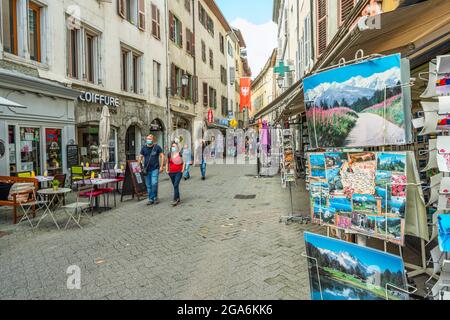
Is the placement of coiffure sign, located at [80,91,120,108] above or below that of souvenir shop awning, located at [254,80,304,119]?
above

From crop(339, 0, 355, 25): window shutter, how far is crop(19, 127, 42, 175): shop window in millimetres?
8966

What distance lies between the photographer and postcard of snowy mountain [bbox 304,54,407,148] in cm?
268

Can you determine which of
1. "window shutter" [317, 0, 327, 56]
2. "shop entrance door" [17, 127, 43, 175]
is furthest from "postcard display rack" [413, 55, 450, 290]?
"shop entrance door" [17, 127, 43, 175]

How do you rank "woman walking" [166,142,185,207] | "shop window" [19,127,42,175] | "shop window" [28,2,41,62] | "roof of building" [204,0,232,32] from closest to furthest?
1. "woman walking" [166,142,185,207]
2. "shop window" [19,127,42,175]
3. "shop window" [28,2,41,62]
4. "roof of building" [204,0,232,32]

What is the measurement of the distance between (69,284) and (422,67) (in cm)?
535

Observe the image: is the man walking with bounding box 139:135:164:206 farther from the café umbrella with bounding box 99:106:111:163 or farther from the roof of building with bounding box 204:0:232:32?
the roof of building with bounding box 204:0:232:32

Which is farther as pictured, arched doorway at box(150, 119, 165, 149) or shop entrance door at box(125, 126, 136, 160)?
arched doorway at box(150, 119, 165, 149)

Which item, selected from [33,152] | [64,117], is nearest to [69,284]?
[33,152]

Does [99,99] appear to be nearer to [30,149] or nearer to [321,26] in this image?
[30,149]

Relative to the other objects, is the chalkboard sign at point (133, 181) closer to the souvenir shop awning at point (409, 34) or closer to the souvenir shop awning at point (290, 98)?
the souvenir shop awning at point (290, 98)

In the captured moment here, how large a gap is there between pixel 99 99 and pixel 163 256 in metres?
9.26

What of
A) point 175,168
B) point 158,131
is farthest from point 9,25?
point 158,131

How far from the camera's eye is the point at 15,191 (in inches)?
253

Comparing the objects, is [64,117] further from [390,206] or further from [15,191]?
[390,206]
